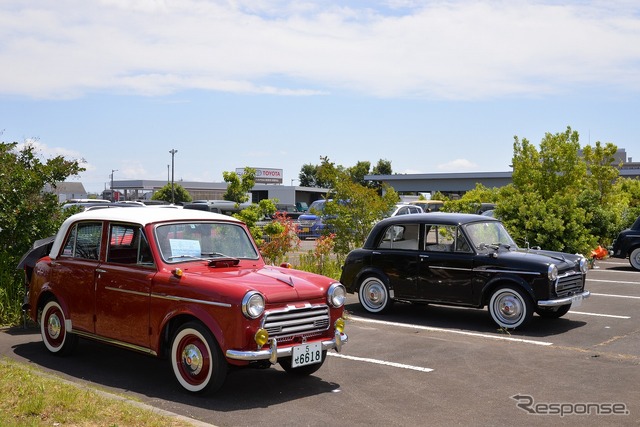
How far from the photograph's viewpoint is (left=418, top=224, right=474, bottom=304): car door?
1116 cm

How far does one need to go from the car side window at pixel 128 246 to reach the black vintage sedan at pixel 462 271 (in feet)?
17.2

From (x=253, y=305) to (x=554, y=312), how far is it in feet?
22.0

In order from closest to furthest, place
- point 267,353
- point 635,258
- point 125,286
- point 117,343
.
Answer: point 267,353 → point 125,286 → point 117,343 → point 635,258

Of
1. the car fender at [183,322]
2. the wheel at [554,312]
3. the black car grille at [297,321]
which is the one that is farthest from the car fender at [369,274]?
the car fender at [183,322]

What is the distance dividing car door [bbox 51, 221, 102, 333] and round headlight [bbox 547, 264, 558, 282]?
6.37 metres

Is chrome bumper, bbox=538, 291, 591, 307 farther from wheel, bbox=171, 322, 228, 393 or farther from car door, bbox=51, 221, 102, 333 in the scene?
car door, bbox=51, 221, 102, 333

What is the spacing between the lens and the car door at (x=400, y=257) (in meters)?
11.7

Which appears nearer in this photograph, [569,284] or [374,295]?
[569,284]

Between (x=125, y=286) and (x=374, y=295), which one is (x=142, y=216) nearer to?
(x=125, y=286)

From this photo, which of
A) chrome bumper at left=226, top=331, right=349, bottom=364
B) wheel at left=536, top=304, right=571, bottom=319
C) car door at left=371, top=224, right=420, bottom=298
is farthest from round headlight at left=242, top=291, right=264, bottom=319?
wheel at left=536, top=304, right=571, bottom=319

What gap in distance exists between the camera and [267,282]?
7160mm

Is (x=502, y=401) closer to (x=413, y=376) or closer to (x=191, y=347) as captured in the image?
(x=413, y=376)

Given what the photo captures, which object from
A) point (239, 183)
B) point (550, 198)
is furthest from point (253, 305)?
point (550, 198)

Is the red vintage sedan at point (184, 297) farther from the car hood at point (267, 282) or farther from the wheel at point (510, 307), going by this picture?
the wheel at point (510, 307)
